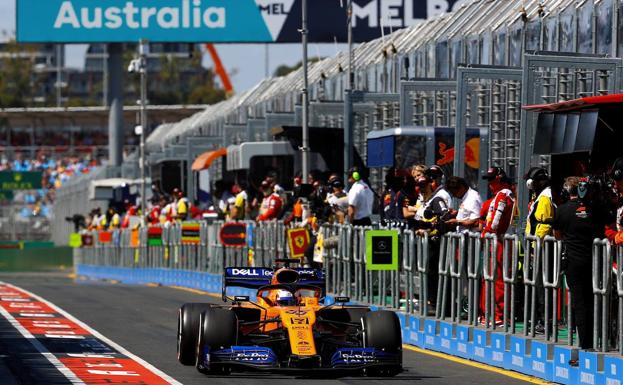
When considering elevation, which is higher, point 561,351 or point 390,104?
point 390,104

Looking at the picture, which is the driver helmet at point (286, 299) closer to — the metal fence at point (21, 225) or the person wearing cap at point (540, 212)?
the person wearing cap at point (540, 212)

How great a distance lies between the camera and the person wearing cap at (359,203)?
23234 millimetres

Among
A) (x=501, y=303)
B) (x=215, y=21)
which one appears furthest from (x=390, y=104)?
(x=215, y=21)

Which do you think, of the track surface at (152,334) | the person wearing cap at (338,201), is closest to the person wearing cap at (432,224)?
the track surface at (152,334)

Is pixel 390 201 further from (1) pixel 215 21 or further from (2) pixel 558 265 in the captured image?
(1) pixel 215 21

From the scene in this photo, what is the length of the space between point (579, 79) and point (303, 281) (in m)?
6.25

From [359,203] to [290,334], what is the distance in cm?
901

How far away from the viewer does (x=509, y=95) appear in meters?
23.0

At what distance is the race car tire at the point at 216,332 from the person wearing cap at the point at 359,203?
28.2 feet

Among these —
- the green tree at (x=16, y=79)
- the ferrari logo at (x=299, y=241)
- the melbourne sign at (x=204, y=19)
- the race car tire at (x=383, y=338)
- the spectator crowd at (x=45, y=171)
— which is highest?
the green tree at (x=16, y=79)

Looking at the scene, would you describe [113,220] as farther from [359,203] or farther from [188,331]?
[188,331]

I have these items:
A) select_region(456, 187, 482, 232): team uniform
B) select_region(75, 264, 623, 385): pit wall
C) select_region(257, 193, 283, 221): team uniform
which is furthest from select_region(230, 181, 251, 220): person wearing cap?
select_region(456, 187, 482, 232): team uniform

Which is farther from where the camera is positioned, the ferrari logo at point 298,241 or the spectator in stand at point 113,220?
the spectator in stand at point 113,220

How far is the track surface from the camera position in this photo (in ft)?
48.0
